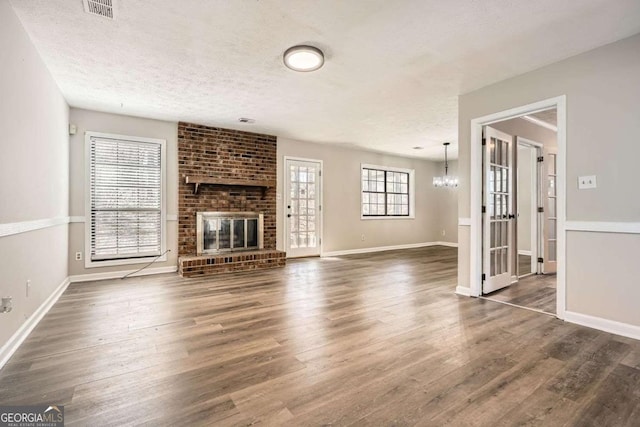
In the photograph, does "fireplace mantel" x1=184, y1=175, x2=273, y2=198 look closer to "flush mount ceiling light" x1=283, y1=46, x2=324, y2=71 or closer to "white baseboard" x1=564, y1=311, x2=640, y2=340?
"flush mount ceiling light" x1=283, y1=46, x2=324, y2=71

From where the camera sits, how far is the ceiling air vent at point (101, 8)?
2154mm

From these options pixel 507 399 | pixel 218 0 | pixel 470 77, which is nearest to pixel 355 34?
pixel 218 0

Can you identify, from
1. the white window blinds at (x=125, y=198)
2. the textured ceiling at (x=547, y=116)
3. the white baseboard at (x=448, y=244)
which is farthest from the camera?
the white baseboard at (x=448, y=244)

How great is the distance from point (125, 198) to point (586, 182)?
5.73 metres

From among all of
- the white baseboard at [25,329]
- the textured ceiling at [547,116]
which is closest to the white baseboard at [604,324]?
the textured ceiling at [547,116]

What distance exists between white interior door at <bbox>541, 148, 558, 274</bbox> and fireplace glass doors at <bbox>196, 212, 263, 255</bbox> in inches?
189

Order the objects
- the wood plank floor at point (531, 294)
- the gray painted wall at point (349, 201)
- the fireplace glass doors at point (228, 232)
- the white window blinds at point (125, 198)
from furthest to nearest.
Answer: the gray painted wall at point (349, 201), the fireplace glass doors at point (228, 232), the white window blinds at point (125, 198), the wood plank floor at point (531, 294)

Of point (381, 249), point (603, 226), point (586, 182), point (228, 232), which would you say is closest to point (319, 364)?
point (603, 226)

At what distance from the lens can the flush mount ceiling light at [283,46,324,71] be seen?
271 centimetres

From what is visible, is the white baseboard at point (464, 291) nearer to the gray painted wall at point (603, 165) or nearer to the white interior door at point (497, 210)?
the white interior door at point (497, 210)

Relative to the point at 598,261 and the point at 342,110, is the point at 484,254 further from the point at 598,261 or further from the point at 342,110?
the point at 342,110

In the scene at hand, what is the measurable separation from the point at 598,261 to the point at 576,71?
173 cm

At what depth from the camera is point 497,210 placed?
3.91 meters

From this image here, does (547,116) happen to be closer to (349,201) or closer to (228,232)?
(349,201)
